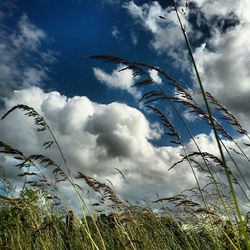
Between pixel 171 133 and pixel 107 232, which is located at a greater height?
pixel 171 133

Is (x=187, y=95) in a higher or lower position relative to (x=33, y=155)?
higher

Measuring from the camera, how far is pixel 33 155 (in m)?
3.66

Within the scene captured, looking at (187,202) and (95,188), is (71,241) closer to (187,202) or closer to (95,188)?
(95,188)

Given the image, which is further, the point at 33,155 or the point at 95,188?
the point at 95,188

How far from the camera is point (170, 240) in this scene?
19.0 feet

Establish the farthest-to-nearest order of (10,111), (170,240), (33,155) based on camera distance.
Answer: (170,240)
(33,155)
(10,111)

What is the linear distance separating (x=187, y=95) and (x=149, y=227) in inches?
167

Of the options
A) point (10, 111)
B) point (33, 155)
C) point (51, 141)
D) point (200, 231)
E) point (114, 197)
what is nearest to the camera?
point (10, 111)

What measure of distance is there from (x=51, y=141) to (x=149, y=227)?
3.36 meters

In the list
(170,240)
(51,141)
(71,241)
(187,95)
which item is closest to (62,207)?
(71,241)

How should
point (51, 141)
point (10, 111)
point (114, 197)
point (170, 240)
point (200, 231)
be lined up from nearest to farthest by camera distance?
point (10, 111), point (51, 141), point (114, 197), point (200, 231), point (170, 240)

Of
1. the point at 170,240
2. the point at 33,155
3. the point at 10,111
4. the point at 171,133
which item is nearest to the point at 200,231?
the point at 170,240

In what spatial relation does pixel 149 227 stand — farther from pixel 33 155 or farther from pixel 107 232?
pixel 33 155

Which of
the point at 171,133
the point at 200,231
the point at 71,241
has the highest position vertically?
the point at 171,133
